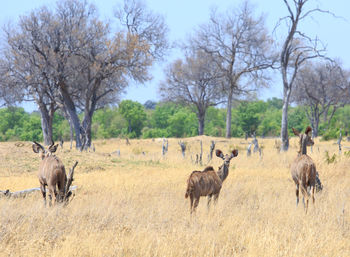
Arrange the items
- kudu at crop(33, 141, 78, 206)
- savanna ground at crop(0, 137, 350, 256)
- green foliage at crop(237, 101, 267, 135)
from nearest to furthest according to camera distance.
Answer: savanna ground at crop(0, 137, 350, 256) < kudu at crop(33, 141, 78, 206) < green foliage at crop(237, 101, 267, 135)

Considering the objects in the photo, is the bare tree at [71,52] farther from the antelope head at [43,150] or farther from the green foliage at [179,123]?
the green foliage at [179,123]

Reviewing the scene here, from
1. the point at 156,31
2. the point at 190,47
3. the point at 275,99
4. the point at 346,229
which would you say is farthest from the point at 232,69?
the point at 275,99

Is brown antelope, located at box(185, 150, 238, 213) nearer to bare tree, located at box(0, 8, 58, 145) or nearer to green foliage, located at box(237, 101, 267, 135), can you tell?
bare tree, located at box(0, 8, 58, 145)

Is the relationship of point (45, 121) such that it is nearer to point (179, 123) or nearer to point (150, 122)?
point (179, 123)

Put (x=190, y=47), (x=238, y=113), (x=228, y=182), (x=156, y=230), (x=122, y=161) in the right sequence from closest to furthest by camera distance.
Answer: (x=156, y=230) < (x=228, y=182) < (x=122, y=161) < (x=190, y=47) < (x=238, y=113)

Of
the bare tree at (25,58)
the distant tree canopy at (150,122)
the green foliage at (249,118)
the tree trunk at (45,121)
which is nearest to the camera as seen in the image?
the bare tree at (25,58)

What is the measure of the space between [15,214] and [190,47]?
3745 centimetres

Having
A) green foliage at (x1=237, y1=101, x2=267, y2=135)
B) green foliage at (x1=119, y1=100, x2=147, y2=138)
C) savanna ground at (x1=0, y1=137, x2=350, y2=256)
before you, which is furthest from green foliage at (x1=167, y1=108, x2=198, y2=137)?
savanna ground at (x1=0, y1=137, x2=350, y2=256)

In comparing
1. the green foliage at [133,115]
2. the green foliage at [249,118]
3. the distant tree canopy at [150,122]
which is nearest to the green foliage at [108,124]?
the distant tree canopy at [150,122]

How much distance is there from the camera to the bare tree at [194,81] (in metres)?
50.8

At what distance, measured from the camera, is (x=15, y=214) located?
291 inches

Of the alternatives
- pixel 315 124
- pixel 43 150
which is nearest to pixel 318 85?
pixel 315 124

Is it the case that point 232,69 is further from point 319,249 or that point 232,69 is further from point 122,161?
point 319,249

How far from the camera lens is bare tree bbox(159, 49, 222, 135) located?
50.8 meters
